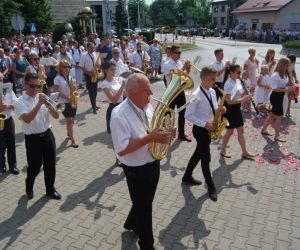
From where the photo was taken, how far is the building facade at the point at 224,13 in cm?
7512

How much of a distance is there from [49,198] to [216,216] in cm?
274

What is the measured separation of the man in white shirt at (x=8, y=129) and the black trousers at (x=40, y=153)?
99 centimetres

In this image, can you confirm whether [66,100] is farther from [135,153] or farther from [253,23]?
[253,23]

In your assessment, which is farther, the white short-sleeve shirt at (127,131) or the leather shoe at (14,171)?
the leather shoe at (14,171)

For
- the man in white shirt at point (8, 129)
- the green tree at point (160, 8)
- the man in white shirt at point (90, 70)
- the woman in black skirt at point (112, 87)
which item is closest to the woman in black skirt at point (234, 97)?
the woman in black skirt at point (112, 87)

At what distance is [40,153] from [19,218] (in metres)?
1.02

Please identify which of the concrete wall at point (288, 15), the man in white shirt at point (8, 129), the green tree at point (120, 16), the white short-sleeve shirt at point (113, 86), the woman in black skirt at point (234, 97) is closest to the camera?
the man in white shirt at point (8, 129)

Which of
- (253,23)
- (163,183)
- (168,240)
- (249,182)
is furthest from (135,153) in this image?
(253,23)

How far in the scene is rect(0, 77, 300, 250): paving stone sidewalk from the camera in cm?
Answer: 461

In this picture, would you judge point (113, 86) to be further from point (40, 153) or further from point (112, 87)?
point (40, 153)

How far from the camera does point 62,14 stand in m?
55.5

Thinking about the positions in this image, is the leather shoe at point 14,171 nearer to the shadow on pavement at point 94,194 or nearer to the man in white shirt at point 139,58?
the shadow on pavement at point 94,194

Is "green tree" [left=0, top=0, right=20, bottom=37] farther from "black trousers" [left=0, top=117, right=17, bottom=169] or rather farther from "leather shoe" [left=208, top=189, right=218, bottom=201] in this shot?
"leather shoe" [left=208, top=189, right=218, bottom=201]

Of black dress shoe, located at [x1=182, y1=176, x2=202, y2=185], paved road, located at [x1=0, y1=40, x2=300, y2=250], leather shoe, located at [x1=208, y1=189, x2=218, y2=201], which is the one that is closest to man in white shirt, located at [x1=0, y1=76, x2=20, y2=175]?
paved road, located at [x1=0, y1=40, x2=300, y2=250]
